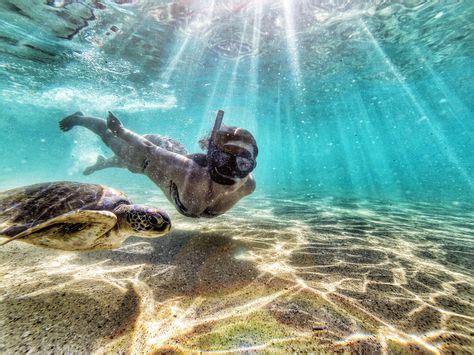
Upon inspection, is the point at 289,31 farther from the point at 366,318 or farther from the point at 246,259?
the point at 366,318

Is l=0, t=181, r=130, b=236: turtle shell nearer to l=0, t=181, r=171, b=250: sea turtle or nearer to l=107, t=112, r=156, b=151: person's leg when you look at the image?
l=0, t=181, r=171, b=250: sea turtle

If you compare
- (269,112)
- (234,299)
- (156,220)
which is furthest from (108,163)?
(269,112)

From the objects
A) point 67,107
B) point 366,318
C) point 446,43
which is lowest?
point 366,318

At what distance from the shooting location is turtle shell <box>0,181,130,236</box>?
8.11ft

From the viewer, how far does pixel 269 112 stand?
29.6 meters

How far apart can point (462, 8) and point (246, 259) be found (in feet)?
55.2

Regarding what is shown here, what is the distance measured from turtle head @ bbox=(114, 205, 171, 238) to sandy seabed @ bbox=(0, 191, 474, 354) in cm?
65

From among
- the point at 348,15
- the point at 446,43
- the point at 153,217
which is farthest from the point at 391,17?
the point at 153,217

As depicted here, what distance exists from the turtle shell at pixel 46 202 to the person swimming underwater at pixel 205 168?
117cm

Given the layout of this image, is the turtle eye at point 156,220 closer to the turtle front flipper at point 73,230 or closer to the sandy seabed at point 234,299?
the turtle front flipper at point 73,230

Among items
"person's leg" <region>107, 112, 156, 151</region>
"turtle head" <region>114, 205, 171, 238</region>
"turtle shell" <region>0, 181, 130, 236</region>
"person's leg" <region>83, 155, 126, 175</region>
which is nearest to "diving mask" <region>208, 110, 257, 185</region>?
"turtle head" <region>114, 205, 171, 238</region>

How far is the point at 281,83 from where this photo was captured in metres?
19.4

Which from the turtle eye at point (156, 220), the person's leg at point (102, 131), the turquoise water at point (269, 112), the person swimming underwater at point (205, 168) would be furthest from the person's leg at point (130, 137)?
the turtle eye at point (156, 220)

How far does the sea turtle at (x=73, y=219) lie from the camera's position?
92.3 inches
